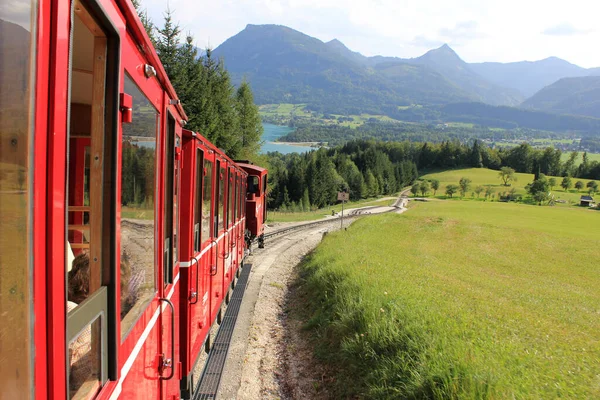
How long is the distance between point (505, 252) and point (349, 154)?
9912 centimetres

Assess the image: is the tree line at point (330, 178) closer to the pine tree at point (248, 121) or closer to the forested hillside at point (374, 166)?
the forested hillside at point (374, 166)

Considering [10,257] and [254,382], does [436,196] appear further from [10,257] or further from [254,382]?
[10,257]

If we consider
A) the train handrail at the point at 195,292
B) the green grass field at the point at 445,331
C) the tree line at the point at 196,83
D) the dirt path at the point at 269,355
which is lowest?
the dirt path at the point at 269,355

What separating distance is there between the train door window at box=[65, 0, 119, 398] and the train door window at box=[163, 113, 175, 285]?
1997 mm

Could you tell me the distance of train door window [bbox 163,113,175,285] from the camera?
440 centimetres

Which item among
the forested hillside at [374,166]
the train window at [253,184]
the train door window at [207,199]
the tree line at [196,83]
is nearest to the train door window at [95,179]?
the train door window at [207,199]

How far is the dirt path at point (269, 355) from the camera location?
7874 mm

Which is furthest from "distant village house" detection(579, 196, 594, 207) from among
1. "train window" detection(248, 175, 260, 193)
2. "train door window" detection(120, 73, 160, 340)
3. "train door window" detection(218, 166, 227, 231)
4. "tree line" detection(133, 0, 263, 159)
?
"train door window" detection(120, 73, 160, 340)

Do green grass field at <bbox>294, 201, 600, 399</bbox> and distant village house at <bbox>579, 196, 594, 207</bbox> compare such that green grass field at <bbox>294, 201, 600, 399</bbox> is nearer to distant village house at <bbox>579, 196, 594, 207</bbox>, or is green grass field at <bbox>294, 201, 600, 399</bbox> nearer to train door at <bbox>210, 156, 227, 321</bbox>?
train door at <bbox>210, 156, 227, 321</bbox>

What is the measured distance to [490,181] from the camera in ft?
362

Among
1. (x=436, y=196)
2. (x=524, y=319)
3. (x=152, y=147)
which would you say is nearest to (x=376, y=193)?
(x=436, y=196)

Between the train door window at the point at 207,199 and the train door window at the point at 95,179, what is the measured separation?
4.10 meters

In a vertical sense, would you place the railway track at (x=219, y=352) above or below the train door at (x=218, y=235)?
below

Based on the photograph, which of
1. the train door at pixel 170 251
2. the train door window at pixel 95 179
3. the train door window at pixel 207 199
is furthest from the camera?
the train door window at pixel 207 199
